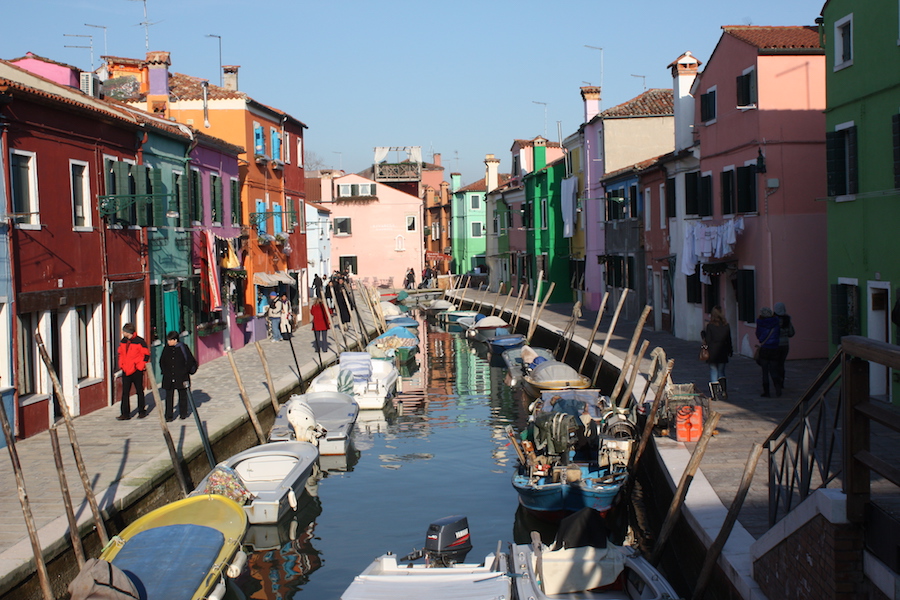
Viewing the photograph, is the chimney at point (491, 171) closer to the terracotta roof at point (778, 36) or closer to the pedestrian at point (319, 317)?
the pedestrian at point (319, 317)

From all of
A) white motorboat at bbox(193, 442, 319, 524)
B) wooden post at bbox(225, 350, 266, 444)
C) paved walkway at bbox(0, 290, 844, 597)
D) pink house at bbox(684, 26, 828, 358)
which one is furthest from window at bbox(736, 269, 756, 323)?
wooden post at bbox(225, 350, 266, 444)

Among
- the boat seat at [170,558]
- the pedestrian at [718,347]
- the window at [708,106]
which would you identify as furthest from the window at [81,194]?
the window at [708,106]

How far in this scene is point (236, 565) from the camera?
1016 cm

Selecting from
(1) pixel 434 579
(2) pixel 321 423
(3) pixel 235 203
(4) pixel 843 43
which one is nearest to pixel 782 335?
(4) pixel 843 43

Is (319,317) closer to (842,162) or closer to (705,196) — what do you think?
(705,196)

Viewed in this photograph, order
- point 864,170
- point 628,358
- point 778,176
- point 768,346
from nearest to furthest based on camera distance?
point 864,170
point 768,346
point 628,358
point 778,176

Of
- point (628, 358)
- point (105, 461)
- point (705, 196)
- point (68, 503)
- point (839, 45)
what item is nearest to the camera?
point (68, 503)

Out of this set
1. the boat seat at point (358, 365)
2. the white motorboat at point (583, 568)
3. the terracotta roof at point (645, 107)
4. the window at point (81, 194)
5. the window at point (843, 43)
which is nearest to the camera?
the white motorboat at point (583, 568)

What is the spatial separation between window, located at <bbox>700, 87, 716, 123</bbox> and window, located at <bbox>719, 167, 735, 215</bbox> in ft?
5.41

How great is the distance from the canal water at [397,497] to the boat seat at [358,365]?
1029 mm

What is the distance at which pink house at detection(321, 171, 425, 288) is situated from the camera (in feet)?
207

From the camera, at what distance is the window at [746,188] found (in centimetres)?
2139

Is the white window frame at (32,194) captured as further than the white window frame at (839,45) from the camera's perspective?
No

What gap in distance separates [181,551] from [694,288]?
18.7 metres
